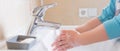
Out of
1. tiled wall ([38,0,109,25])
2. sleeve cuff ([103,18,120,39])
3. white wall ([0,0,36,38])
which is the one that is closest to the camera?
sleeve cuff ([103,18,120,39])

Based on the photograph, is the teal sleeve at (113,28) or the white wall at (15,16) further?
the white wall at (15,16)

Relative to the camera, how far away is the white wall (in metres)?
0.93

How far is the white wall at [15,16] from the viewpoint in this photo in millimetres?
932

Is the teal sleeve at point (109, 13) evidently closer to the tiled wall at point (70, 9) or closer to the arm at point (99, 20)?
the arm at point (99, 20)

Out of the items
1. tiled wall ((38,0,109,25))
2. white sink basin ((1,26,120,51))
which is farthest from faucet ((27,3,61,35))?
tiled wall ((38,0,109,25))

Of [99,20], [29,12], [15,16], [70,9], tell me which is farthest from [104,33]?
[70,9]

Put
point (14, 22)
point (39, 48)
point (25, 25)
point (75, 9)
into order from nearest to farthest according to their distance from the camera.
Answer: point (39, 48), point (14, 22), point (25, 25), point (75, 9)

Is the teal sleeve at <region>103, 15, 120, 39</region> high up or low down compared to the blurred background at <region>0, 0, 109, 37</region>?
up

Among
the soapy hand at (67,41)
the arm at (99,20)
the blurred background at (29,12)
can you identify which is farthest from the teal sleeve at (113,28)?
the blurred background at (29,12)

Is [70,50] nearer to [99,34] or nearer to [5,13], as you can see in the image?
[99,34]

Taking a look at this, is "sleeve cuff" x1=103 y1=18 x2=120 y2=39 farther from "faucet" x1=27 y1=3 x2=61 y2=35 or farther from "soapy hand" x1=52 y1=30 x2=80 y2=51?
"faucet" x1=27 y1=3 x2=61 y2=35

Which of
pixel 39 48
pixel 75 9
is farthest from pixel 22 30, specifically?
pixel 75 9

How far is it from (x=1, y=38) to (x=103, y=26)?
18.1 inches

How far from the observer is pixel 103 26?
701 millimetres
